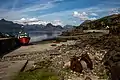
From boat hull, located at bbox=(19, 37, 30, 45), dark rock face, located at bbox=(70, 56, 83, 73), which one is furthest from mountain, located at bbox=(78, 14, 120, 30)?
dark rock face, located at bbox=(70, 56, 83, 73)

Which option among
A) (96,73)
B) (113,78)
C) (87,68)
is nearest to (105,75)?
(96,73)

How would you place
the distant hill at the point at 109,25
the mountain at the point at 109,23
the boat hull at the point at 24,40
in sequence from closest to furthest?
1. the distant hill at the point at 109,25
2. the mountain at the point at 109,23
3. the boat hull at the point at 24,40

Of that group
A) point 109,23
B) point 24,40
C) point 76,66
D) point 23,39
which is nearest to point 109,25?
point 109,23

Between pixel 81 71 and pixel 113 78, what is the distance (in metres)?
7.19

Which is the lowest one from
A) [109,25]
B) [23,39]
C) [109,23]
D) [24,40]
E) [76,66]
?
[24,40]

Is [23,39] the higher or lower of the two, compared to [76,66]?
lower

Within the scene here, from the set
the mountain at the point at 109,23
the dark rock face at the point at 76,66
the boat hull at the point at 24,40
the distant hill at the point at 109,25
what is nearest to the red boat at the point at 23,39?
the boat hull at the point at 24,40

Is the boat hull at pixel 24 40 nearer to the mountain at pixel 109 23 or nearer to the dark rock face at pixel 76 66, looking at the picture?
the mountain at pixel 109 23

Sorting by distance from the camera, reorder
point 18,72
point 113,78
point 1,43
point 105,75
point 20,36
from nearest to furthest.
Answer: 1. point 113,78
2. point 105,75
3. point 18,72
4. point 1,43
5. point 20,36

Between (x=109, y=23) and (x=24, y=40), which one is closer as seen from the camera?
(x=109, y=23)

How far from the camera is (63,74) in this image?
67.1 ft

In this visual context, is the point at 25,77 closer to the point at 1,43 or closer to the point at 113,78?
the point at 113,78

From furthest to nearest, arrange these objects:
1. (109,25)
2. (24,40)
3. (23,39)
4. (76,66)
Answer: (23,39)
(24,40)
(109,25)
(76,66)

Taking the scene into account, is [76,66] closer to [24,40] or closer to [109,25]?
[109,25]
